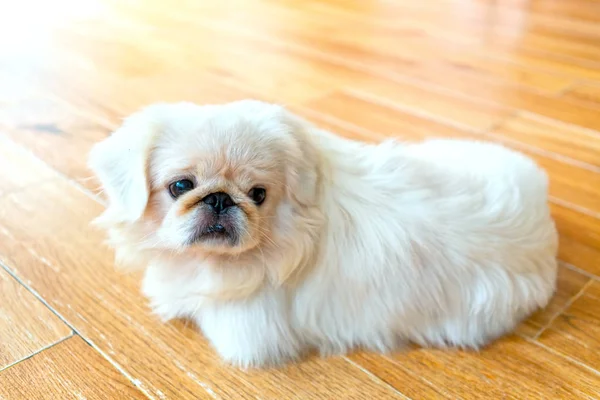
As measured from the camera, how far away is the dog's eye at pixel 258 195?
0.97 m

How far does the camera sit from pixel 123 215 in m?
1.00

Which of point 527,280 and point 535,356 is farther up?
point 527,280

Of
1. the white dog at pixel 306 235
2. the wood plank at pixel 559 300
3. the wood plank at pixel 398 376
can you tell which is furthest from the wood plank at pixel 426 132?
the wood plank at pixel 398 376

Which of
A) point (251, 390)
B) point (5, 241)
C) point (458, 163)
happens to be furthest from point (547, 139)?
point (5, 241)

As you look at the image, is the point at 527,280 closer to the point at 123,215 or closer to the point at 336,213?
the point at 336,213

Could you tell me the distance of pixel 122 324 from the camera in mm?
1163

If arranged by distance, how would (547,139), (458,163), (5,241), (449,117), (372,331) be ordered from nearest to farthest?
(372,331), (458,163), (5,241), (547,139), (449,117)

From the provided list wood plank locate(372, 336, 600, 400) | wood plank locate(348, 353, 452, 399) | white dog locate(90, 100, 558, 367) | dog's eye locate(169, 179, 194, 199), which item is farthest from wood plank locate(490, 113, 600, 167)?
dog's eye locate(169, 179, 194, 199)

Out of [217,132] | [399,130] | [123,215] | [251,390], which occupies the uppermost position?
[217,132]

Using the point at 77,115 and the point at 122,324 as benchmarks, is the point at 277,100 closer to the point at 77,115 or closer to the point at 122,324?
the point at 77,115

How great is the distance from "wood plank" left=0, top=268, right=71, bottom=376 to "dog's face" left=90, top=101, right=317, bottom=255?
0.29 m

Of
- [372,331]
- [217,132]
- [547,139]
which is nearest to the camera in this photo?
[217,132]

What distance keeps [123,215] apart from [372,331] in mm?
428

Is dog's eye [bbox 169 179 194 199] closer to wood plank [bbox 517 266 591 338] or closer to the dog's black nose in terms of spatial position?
the dog's black nose
